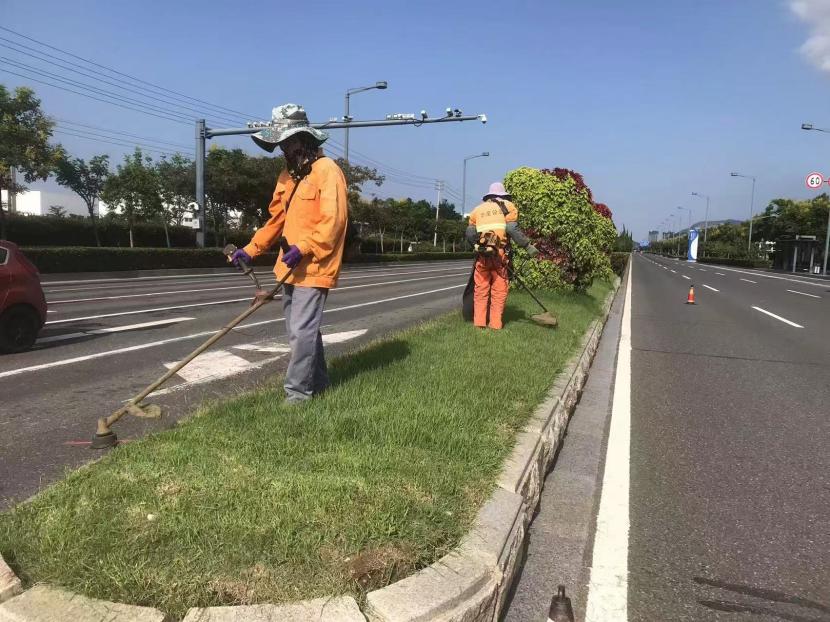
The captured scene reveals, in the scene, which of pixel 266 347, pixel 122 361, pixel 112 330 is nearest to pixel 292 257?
pixel 122 361

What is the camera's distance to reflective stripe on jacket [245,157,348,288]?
12.7ft

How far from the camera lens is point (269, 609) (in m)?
1.95

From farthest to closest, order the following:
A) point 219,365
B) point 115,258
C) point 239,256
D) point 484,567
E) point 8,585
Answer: point 115,258 < point 219,365 < point 239,256 < point 484,567 < point 8,585

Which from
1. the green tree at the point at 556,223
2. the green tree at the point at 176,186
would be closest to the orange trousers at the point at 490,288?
the green tree at the point at 556,223

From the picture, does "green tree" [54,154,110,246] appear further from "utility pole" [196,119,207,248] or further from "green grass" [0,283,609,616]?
"green grass" [0,283,609,616]

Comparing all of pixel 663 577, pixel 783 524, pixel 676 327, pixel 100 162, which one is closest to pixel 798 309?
pixel 676 327

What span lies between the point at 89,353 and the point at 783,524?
23.0ft

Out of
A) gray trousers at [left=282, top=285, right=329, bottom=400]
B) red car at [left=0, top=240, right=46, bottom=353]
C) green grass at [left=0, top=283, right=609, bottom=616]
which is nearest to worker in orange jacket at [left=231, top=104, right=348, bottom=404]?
gray trousers at [left=282, top=285, right=329, bottom=400]

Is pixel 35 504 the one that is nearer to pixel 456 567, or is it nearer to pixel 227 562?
pixel 227 562

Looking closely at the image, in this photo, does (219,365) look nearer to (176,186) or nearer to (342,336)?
(342,336)

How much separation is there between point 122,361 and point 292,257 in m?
3.94

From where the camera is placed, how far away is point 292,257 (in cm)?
377

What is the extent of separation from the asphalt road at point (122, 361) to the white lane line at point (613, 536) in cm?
293

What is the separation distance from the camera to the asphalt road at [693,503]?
2.67m
